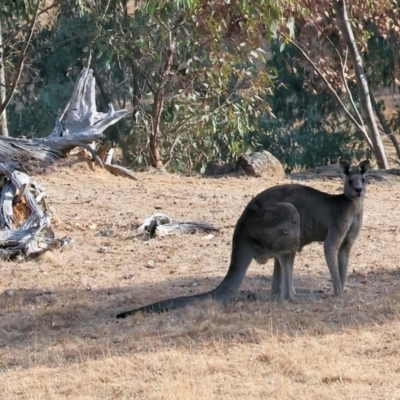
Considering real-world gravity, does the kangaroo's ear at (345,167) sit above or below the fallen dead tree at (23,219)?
above

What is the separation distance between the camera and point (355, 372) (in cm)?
604

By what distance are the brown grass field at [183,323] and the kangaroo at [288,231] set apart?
0.47ft

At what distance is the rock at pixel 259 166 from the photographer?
15070 millimetres

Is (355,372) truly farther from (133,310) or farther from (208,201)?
(208,201)

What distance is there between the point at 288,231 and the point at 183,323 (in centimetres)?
Result: 119

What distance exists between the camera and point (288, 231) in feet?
25.3

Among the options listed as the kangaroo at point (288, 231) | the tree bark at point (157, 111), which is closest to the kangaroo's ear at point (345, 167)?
the kangaroo at point (288, 231)

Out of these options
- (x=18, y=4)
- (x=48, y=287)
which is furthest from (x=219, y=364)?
(x=18, y=4)

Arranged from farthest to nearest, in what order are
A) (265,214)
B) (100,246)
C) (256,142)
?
(256,142) → (100,246) → (265,214)

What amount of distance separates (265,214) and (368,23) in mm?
12858

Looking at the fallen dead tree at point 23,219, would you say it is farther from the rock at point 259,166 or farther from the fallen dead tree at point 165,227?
the rock at point 259,166

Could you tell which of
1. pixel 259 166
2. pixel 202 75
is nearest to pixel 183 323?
pixel 259 166

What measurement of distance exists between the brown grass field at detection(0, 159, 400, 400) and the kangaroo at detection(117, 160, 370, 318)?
14cm

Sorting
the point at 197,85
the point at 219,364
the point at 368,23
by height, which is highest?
the point at 368,23
